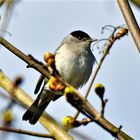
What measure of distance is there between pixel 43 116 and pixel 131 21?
1437mm

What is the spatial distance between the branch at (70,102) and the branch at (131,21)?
655 mm

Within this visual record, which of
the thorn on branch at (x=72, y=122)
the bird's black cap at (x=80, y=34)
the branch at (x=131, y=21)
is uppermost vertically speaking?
the branch at (x=131, y=21)

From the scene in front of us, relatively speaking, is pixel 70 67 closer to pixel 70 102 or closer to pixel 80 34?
pixel 80 34

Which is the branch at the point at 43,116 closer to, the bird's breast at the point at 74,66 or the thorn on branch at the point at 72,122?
the thorn on branch at the point at 72,122

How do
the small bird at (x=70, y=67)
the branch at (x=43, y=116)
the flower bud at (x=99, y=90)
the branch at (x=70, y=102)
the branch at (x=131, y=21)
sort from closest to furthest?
1. the branch at (x=70, y=102)
2. the flower bud at (x=99, y=90)
3. the branch at (x=131, y=21)
4. the branch at (x=43, y=116)
5. the small bird at (x=70, y=67)

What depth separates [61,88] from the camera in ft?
7.60

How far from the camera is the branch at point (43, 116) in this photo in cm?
375

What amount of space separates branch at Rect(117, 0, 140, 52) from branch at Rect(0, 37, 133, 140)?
0.66 meters

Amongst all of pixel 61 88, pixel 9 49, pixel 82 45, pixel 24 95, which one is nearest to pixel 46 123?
pixel 24 95

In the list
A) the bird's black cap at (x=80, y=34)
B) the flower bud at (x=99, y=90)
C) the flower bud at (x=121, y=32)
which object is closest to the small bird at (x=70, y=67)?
the bird's black cap at (x=80, y=34)

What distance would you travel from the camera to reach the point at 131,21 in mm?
3143

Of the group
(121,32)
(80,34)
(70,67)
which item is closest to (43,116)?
(121,32)

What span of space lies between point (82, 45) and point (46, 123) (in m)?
3.45

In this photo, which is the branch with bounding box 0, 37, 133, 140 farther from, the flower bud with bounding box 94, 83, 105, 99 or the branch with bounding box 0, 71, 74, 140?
the flower bud with bounding box 94, 83, 105, 99
